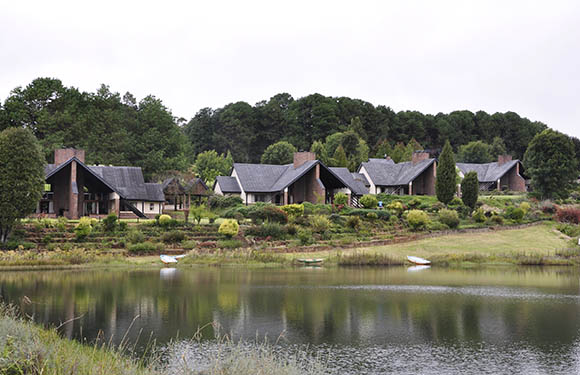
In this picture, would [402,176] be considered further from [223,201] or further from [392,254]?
[392,254]

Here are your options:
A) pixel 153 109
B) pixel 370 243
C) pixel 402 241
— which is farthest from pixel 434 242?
pixel 153 109

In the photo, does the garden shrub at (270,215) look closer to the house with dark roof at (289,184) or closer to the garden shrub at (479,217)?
the house with dark roof at (289,184)

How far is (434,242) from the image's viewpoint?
40.3 m

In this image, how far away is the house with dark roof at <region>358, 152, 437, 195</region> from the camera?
64250mm

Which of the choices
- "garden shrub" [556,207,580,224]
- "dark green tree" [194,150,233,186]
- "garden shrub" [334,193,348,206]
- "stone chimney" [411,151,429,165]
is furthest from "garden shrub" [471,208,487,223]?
"dark green tree" [194,150,233,186]

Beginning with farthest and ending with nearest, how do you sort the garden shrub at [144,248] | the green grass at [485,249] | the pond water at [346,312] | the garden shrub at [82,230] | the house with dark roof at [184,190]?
the house with dark roof at [184,190] < the green grass at [485,249] < the garden shrub at [82,230] < the garden shrub at [144,248] < the pond water at [346,312]

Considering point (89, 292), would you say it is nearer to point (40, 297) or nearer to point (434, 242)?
point (40, 297)

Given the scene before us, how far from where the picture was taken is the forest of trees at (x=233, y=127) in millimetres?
62281

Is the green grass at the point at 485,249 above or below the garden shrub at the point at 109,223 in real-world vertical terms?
below

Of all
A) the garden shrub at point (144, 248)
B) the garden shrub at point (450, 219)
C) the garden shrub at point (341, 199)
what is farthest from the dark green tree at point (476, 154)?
the garden shrub at point (144, 248)

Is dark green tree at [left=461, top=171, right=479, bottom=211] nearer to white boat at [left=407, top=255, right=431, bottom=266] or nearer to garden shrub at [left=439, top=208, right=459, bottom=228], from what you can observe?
garden shrub at [left=439, top=208, right=459, bottom=228]

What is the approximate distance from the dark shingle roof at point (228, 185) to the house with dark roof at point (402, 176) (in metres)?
15.9

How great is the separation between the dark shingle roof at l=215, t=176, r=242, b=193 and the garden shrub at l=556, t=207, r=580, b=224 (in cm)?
2837

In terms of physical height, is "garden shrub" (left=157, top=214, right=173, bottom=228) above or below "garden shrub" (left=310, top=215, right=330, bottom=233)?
above
